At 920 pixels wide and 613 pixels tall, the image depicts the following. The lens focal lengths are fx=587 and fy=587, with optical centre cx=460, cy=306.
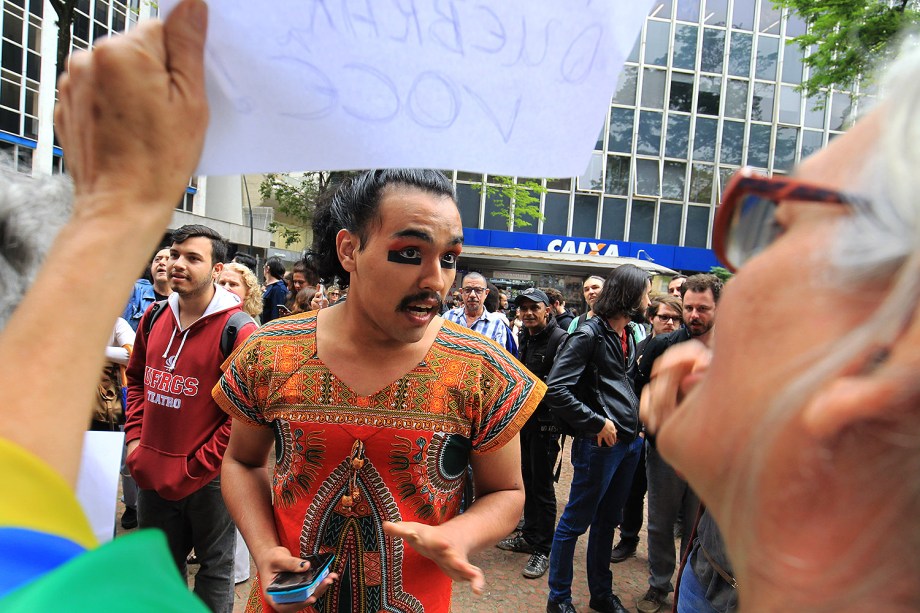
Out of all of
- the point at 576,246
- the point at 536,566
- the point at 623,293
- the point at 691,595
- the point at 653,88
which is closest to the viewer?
the point at 691,595

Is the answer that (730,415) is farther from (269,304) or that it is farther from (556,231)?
(556,231)

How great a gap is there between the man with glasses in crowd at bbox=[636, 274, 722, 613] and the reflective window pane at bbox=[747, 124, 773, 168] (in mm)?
24330

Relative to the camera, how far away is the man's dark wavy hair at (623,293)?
3906 millimetres

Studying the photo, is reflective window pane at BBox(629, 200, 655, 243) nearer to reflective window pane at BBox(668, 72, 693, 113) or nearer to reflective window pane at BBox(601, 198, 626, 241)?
reflective window pane at BBox(601, 198, 626, 241)

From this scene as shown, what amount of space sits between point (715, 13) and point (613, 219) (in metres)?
9.60

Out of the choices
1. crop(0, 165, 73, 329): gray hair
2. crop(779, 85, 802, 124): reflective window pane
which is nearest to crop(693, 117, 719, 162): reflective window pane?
crop(779, 85, 802, 124): reflective window pane

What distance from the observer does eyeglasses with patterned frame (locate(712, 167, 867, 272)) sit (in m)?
0.65

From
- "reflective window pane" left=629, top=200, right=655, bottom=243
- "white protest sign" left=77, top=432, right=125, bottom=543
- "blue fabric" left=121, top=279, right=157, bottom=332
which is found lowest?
"white protest sign" left=77, top=432, right=125, bottom=543

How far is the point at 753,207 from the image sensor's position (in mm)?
745

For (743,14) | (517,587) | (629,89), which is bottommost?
(517,587)

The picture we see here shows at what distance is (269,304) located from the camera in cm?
884

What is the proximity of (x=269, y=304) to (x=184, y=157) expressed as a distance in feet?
27.7

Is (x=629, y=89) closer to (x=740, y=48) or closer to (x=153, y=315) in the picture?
(x=740, y=48)

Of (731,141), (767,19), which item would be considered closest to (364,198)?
(731,141)
